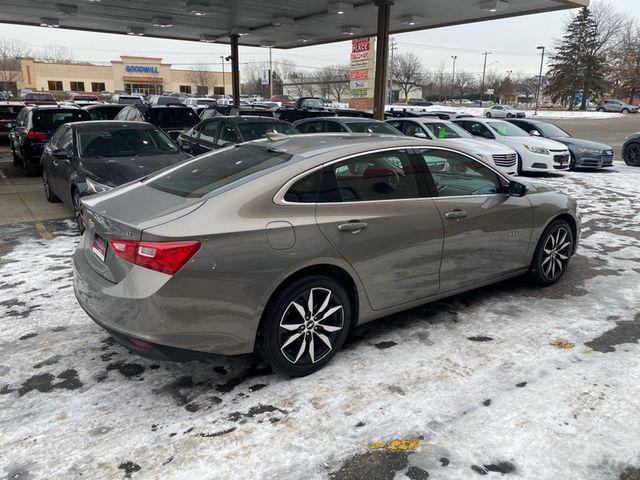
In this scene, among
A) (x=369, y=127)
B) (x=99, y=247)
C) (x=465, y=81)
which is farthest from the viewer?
(x=465, y=81)

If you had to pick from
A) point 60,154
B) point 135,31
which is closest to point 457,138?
point 60,154

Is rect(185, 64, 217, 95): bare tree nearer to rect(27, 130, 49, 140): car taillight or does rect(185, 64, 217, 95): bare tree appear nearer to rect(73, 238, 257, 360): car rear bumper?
rect(27, 130, 49, 140): car taillight

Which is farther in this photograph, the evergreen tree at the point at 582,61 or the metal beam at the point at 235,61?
the evergreen tree at the point at 582,61

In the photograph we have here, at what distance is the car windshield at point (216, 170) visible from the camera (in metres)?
3.49

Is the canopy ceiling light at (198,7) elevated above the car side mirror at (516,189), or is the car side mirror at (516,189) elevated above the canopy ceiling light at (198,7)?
the canopy ceiling light at (198,7)

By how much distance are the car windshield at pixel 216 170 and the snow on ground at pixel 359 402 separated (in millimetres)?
1196

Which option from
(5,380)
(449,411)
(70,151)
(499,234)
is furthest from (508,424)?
(70,151)

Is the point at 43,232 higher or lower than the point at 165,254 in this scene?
lower

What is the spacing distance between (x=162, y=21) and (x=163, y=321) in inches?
727

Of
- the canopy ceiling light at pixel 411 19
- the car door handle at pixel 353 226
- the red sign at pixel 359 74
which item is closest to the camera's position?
the car door handle at pixel 353 226

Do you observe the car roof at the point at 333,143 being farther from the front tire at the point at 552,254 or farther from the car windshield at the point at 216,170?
the front tire at the point at 552,254

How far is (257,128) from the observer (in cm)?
1048

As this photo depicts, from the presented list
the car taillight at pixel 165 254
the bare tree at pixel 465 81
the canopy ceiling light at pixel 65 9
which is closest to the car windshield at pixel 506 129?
the car taillight at pixel 165 254

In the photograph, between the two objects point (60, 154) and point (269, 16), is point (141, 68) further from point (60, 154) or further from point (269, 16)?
point (60, 154)
